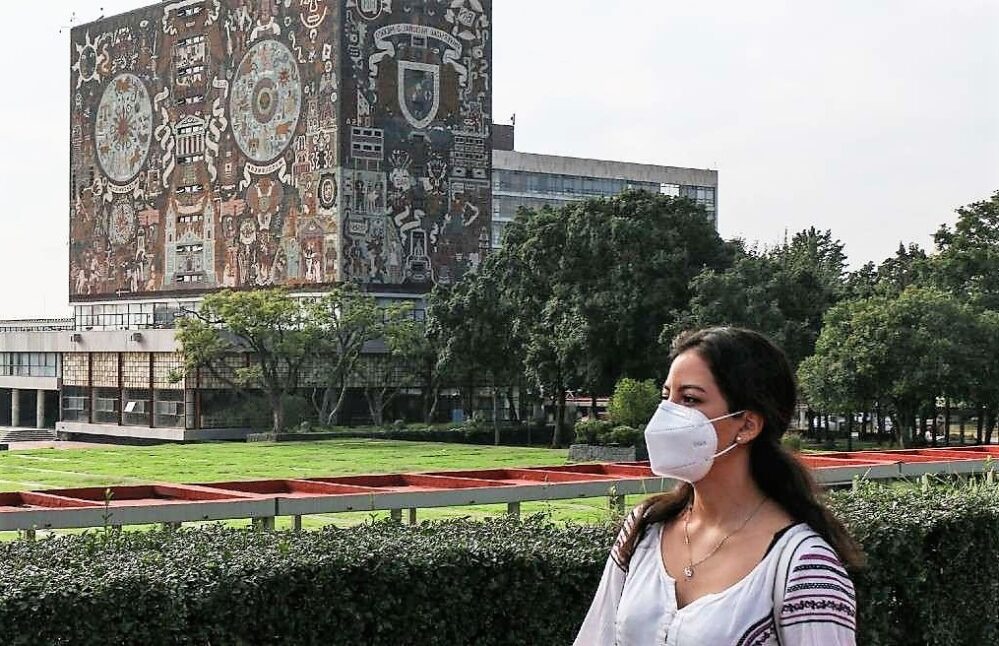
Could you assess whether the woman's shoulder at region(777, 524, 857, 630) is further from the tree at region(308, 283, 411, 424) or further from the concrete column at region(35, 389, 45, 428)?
the concrete column at region(35, 389, 45, 428)

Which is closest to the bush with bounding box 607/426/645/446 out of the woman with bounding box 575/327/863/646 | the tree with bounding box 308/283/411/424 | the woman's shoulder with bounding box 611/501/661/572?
the tree with bounding box 308/283/411/424

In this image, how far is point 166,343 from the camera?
59906mm

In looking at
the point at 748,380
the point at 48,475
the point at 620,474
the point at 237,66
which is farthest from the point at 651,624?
the point at 237,66

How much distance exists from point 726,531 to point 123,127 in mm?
69978

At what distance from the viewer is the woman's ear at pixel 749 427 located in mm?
3660

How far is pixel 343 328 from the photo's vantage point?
5509cm

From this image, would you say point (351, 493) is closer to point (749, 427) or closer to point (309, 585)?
point (309, 585)

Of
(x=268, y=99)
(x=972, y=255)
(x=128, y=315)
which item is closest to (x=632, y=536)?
(x=972, y=255)

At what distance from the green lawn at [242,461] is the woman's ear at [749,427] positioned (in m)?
26.9

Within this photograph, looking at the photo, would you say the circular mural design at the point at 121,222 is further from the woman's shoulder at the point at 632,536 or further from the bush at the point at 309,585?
the woman's shoulder at the point at 632,536

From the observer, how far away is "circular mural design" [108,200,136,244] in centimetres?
6981

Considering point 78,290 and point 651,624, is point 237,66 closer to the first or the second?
point 78,290

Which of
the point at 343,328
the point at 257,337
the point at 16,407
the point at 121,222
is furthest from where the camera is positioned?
the point at 16,407

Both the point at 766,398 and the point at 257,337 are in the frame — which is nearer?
the point at 766,398
